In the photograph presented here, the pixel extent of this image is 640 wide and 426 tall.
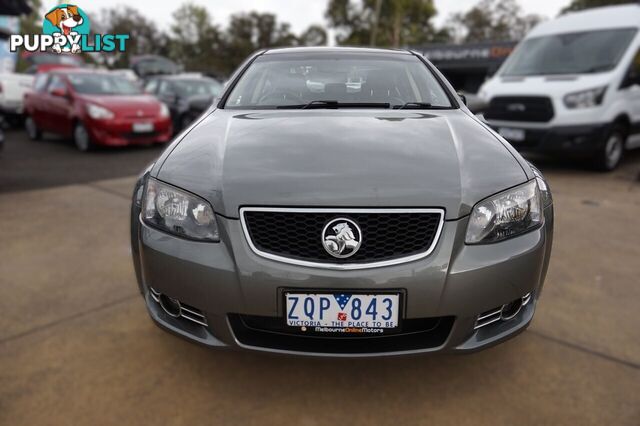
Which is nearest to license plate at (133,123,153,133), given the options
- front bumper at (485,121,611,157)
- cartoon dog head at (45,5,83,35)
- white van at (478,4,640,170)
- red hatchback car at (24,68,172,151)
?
red hatchback car at (24,68,172,151)

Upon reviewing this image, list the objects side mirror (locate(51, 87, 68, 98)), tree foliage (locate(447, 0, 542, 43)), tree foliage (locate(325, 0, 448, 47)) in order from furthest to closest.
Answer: tree foliage (locate(447, 0, 542, 43)) → tree foliage (locate(325, 0, 448, 47)) → side mirror (locate(51, 87, 68, 98))

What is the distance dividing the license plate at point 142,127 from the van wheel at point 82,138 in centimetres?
72

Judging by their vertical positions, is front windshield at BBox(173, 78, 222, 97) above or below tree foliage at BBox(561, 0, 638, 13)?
below

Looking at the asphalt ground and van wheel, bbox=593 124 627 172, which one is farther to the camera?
van wheel, bbox=593 124 627 172

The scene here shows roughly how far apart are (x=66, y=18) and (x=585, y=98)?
275 inches

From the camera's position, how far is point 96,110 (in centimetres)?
759

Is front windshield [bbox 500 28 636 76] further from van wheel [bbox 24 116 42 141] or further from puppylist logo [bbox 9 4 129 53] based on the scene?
van wheel [bbox 24 116 42 141]

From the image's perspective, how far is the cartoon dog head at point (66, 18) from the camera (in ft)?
22.2

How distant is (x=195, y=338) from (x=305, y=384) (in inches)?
19.5

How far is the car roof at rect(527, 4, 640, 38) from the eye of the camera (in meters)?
6.31

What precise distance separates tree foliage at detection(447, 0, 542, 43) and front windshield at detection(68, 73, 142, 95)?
41383 mm

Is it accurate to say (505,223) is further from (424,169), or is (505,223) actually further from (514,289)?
(424,169)

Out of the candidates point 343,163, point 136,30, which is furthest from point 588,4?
point 136,30

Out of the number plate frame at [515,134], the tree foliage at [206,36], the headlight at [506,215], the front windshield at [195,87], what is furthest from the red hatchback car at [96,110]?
the tree foliage at [206,36]
